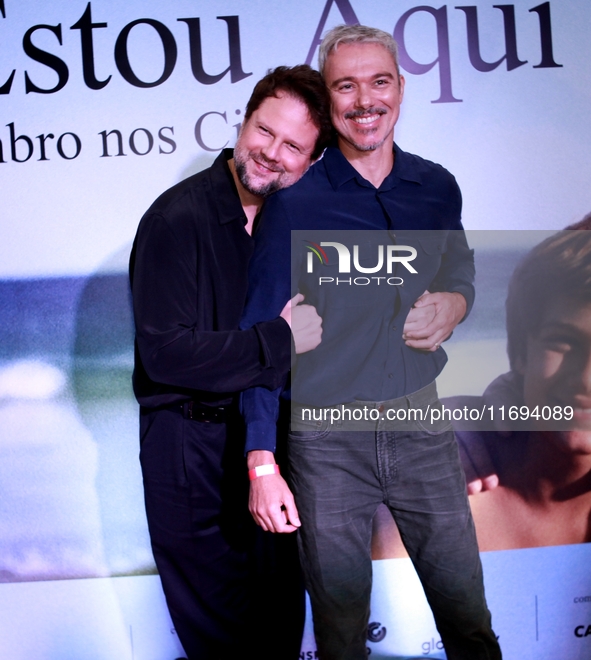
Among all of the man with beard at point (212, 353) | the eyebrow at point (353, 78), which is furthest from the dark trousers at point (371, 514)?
the eyebrow at point (353, 78)

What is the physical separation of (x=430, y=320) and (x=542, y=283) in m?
0.58

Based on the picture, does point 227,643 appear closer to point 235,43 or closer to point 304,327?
point 304,327

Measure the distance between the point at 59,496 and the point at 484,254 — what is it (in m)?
1.47

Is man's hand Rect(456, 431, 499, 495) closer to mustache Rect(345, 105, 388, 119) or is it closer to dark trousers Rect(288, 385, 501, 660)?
dark trousers Rect(288, 385, 501, 660)

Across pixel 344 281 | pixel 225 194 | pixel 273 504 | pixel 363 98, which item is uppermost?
pixel 363 98

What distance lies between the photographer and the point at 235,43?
5.85 feet

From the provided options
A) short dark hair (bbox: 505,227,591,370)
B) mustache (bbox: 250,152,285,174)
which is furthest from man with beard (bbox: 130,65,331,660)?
short dark hair (bbox: 505,227,591,370)

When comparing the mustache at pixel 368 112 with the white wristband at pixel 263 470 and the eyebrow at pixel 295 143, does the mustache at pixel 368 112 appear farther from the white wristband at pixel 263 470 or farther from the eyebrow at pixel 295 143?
the white wristband at pixel 263 470

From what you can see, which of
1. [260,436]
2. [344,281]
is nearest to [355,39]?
[344,281]

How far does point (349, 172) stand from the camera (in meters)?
1.45

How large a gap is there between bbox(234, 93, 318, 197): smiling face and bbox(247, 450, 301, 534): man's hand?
2.15 ft

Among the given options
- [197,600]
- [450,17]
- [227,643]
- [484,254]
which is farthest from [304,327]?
[450,17]

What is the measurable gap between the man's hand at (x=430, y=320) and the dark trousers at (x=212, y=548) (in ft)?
1.68

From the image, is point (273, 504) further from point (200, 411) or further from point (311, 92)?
point (311, 92)
